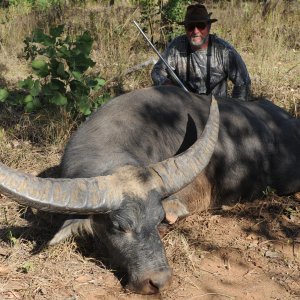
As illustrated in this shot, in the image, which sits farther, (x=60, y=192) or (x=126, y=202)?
(x=126, y=202)

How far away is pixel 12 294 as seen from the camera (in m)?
3.41

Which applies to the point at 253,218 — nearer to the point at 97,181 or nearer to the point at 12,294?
the point at 97,181

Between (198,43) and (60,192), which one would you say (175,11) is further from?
(60,192)

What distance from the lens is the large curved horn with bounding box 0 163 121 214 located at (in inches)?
120

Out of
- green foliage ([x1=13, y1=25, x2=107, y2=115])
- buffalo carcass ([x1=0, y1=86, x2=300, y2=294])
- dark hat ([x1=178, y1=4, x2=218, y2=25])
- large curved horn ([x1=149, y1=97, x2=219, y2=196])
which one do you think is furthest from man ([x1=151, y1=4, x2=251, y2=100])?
large curved horn ([x1=149, y1=97, x2=219, y2=196])

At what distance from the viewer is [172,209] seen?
377 centimetres

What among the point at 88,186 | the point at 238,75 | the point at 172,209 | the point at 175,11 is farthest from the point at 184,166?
the point at 175,11

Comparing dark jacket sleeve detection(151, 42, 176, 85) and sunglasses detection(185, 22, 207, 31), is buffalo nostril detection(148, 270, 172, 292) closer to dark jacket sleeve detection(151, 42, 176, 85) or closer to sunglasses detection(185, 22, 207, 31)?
dark jacket sleeve detection(151, 42, 176, 85)

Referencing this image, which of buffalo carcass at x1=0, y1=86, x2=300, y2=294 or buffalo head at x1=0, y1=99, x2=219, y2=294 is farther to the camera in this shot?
buffalo carcass at x1=0, y1=86, x2=300, y2=294

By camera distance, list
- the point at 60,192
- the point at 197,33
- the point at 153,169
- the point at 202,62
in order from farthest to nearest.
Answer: the point at 202,62 < the point at 197,33 < the point at 153,169 < the point at 60,192

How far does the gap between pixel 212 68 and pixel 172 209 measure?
3.07 meters

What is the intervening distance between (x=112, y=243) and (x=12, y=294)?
74 cm

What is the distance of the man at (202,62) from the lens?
6.29 metres

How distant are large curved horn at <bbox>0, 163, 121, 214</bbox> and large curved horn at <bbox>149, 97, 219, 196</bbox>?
14.7 inches
